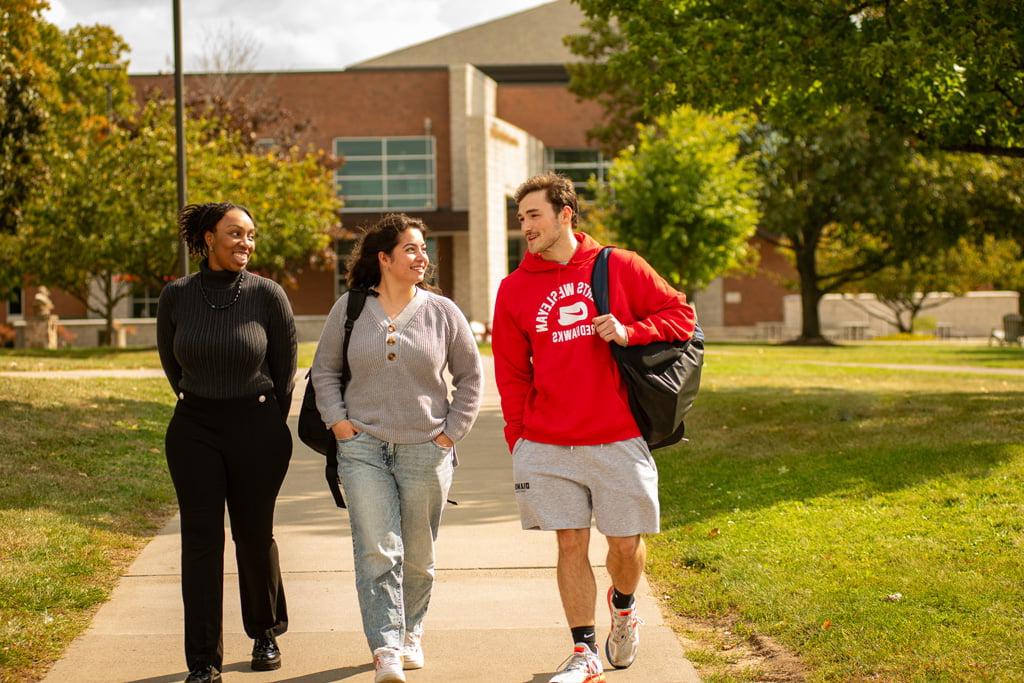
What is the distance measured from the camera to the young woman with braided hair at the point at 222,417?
525cm

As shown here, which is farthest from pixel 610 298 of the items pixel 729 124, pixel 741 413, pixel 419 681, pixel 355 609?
pixel 729 124

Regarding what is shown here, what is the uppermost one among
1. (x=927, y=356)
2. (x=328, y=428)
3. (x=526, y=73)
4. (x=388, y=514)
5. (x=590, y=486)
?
(x=526, y=73)

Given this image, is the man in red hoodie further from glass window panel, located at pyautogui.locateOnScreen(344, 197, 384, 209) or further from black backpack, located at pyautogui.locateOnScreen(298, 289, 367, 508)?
glass window panel, located at pyautogui.locateOnScreen(344, 197, 384, 209)

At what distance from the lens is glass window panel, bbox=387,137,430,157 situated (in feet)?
160

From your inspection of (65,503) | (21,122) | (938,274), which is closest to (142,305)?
(21,122)

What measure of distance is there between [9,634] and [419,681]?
1.94m

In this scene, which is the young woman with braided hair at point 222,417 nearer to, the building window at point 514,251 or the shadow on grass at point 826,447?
the shadow on grass at point 826,447

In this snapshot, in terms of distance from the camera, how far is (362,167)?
48531 mm

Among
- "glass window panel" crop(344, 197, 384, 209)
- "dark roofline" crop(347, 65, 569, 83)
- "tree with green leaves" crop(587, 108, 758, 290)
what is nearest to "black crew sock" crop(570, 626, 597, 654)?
"tree with green leaves" crop(587, 108, 758, 290)

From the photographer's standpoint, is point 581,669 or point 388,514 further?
point 388,514

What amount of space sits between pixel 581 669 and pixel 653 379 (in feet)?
3.88

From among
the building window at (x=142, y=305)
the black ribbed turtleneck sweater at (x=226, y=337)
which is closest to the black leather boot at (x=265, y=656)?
the black ribbed turtleneck sweater at (x=226, y=337)

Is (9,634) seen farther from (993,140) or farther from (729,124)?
(729,124)

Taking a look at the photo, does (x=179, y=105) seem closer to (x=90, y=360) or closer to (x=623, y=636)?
(x=90, y=360)
